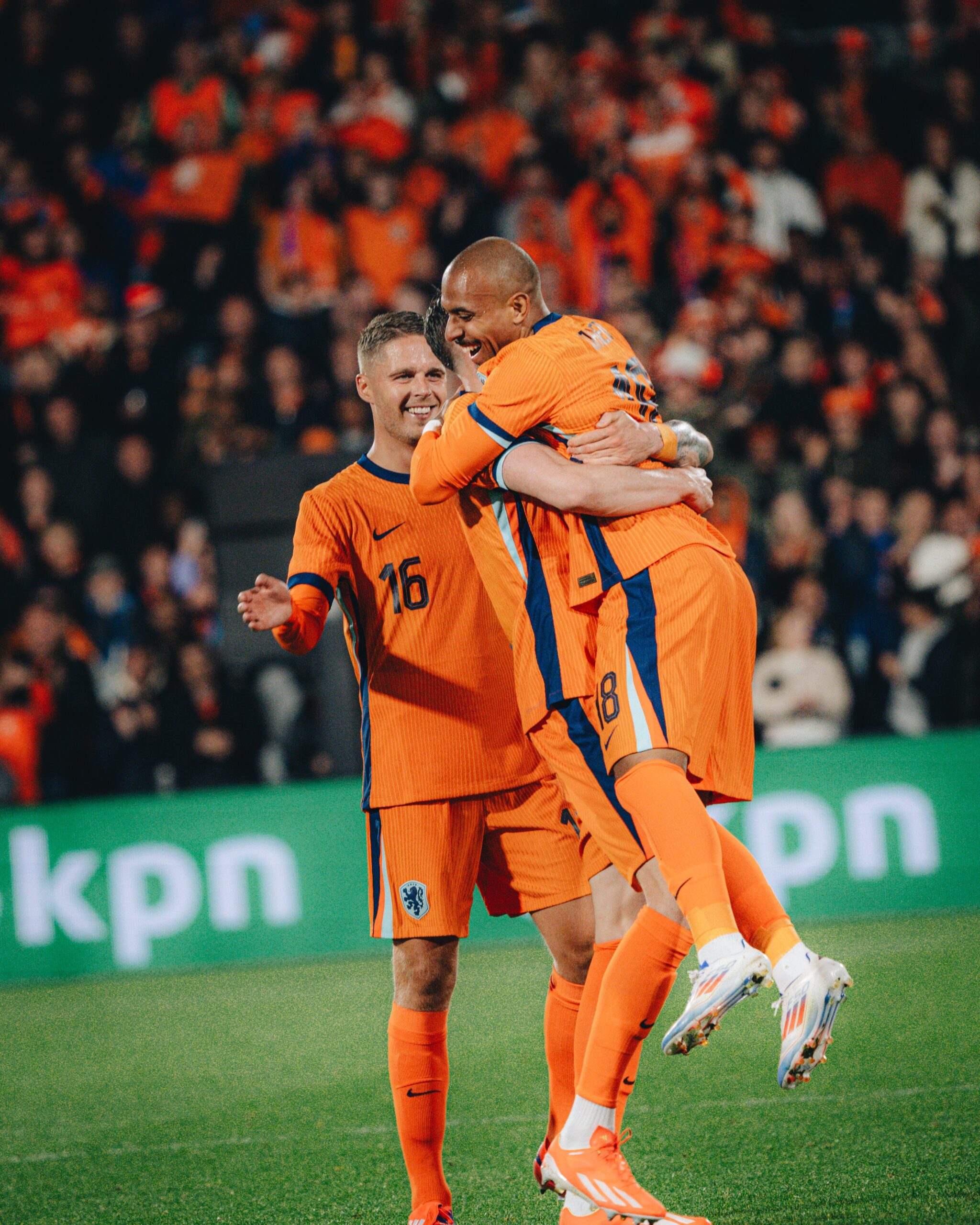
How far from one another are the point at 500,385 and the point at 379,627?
919 mm

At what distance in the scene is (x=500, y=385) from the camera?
3.54 m

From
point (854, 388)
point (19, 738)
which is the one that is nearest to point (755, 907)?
point (19, 738)

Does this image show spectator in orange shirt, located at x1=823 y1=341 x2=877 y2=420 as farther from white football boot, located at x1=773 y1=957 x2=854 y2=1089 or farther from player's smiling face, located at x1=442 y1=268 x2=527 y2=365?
white football boot, located at x1=773 y1=957 x2=854 y2=1089

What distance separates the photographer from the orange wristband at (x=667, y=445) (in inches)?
147

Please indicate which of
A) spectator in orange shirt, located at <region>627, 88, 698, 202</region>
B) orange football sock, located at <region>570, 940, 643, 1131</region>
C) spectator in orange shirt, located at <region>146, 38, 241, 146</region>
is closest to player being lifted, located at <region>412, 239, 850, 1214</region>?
orange football sock, located at <region>570, 940, 643, 1131</region>

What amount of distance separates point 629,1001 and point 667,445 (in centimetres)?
135

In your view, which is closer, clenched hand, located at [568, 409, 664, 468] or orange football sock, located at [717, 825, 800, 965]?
orange football sock, located at [717, 825, 800, 965]

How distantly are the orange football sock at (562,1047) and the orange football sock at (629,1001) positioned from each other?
24.0 inches

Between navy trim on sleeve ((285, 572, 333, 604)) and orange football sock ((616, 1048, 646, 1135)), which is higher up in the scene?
navy trim on sleeve ((285, 572, 333, 604))

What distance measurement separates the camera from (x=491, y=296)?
143 inches

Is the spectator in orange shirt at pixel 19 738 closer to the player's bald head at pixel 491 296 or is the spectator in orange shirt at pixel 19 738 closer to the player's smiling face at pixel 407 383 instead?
the player's smiling face at pixel 407 383

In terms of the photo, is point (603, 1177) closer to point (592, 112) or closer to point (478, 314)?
point (478, 314)

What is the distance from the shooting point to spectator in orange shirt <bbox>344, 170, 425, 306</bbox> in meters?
11.5

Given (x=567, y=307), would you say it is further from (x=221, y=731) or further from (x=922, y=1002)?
(x=922, y=1002)
